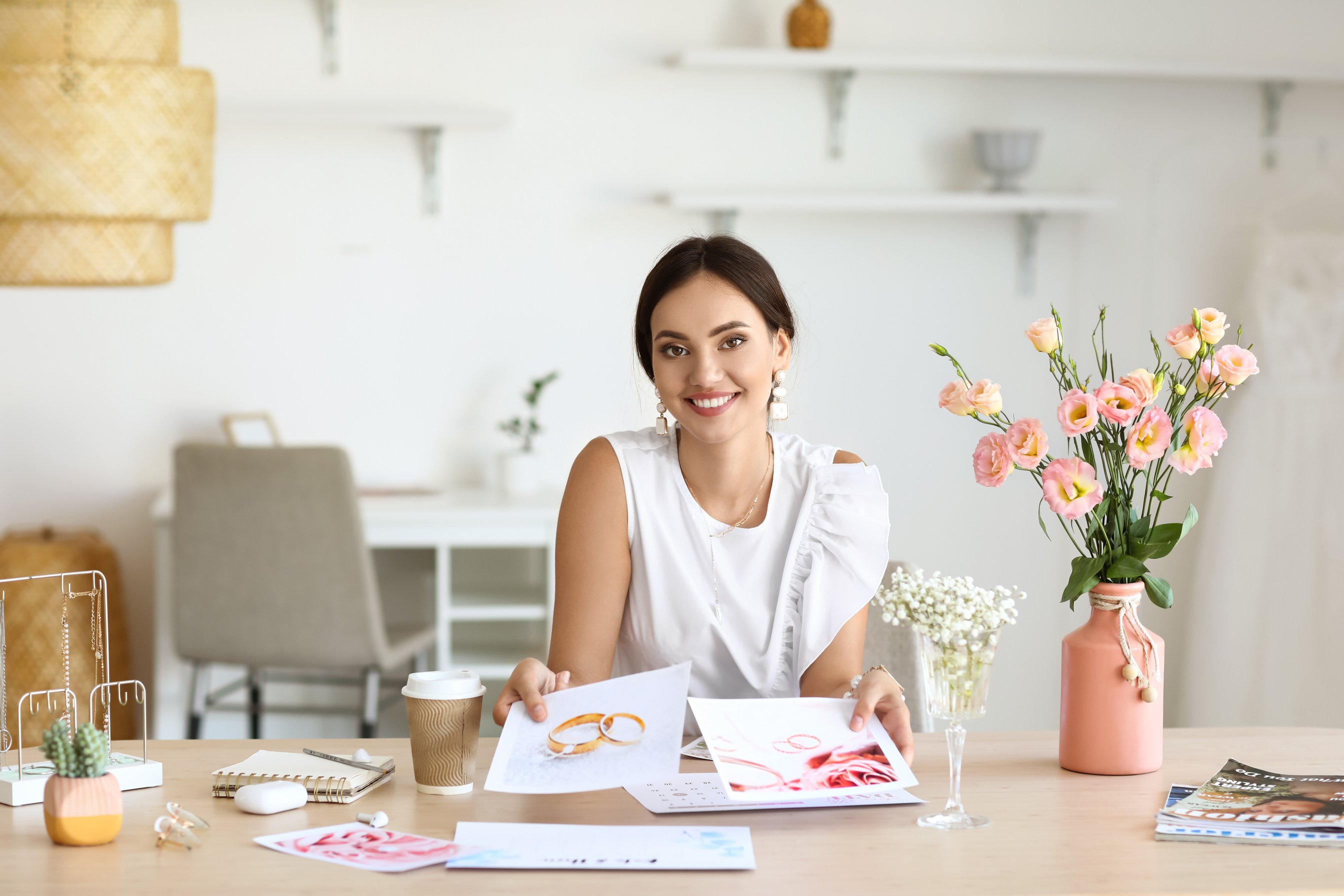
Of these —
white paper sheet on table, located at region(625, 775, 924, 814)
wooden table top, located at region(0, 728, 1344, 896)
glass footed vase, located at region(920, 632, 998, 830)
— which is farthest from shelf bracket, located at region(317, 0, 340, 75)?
glass footed vase, located at region(920, 632, 998, 830)

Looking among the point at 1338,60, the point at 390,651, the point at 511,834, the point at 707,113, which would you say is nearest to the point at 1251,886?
the point at 511,834

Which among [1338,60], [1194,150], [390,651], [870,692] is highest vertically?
[1338,60]

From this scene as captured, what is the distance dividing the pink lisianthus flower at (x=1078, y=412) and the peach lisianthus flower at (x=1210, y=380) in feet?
0.40

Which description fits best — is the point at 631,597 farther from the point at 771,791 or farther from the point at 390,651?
the point at 390,651

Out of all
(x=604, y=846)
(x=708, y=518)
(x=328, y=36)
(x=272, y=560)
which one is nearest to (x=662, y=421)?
(x=708, y=518)

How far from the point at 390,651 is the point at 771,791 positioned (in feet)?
6.06

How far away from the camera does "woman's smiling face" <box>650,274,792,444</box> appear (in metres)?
1.60

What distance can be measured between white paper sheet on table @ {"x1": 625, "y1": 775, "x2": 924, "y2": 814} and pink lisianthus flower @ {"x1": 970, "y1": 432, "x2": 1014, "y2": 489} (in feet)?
1.03

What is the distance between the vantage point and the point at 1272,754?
4.51 feet

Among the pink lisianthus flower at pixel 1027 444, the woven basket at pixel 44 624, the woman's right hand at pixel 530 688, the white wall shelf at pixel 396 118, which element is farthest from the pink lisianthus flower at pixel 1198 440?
the woven basket at pixel 44 624

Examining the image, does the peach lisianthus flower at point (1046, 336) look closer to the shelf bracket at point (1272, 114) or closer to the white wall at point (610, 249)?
the white wall at point (610, 249)

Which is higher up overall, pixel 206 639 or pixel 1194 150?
pixel 1194 150

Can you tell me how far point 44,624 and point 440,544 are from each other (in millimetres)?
924

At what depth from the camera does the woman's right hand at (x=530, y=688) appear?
1249 millimetres
